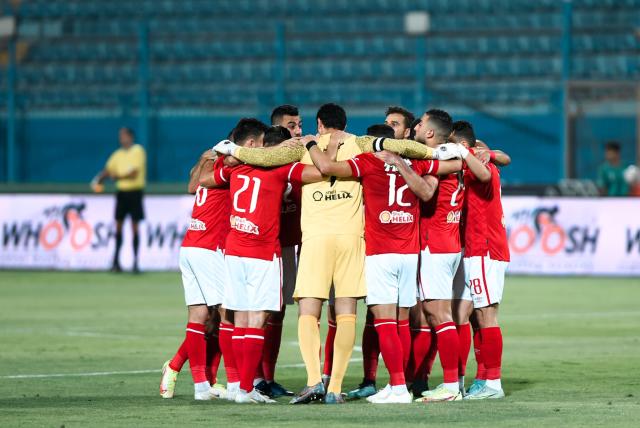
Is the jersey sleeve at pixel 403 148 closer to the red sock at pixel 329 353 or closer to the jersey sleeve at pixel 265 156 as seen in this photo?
the jersey sleeve at pixel 265 156

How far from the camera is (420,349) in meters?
9.84

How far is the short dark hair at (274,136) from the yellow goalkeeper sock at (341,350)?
52.0 inches

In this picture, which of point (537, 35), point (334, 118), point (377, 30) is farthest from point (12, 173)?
point (334, 118)

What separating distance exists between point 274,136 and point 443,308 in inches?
66.1

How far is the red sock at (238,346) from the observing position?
9271mm

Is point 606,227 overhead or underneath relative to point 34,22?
underneath

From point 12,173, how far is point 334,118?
25.5 m

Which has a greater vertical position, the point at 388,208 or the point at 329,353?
the point at 388,208

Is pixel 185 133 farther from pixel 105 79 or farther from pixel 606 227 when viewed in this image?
pixel 606 227

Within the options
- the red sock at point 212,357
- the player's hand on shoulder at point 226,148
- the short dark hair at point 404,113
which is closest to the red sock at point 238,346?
the red sock at point 212,357

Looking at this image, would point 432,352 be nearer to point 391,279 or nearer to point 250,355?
point 391,279

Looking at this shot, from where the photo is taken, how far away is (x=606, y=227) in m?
21.6

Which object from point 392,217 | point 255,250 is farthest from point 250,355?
point 392,217

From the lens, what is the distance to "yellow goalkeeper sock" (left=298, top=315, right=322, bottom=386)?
30.1 ft
